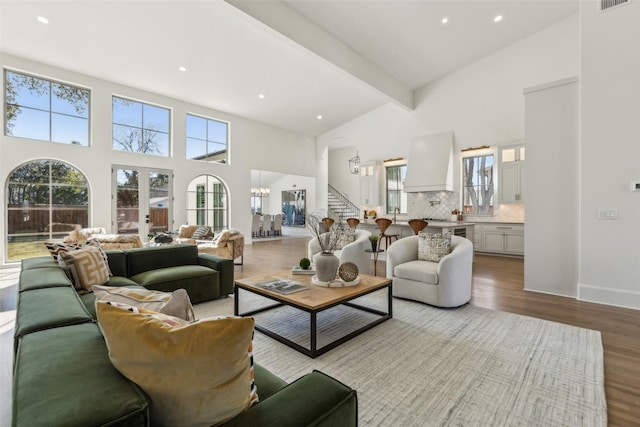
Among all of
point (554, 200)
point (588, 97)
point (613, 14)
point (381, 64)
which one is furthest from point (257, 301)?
point (381, 64)

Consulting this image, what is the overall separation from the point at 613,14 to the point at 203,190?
353 inches

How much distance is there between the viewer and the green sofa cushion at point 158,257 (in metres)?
3.52

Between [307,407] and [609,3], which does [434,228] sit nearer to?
[609,3]

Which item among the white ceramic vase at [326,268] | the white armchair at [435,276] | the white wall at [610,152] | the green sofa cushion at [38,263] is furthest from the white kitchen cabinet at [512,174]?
the green sofa cushion at [38,263]

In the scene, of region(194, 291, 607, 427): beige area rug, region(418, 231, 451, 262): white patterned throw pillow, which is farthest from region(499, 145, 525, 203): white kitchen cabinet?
region(194, 291, 607, 427): beige area rug

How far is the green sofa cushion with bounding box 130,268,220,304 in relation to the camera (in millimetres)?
3268

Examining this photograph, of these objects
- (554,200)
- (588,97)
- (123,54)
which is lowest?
(554,200)

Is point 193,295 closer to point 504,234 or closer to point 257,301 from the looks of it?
point 257,301

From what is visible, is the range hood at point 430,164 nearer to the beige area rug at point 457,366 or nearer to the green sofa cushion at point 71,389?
the beige area rug at point 457,366

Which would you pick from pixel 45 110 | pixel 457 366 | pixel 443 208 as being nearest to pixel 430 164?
pixel 443 208

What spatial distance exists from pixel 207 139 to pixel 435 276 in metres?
7.76

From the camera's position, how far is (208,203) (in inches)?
353

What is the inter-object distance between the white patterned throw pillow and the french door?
22.3ft

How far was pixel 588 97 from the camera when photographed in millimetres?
3766
